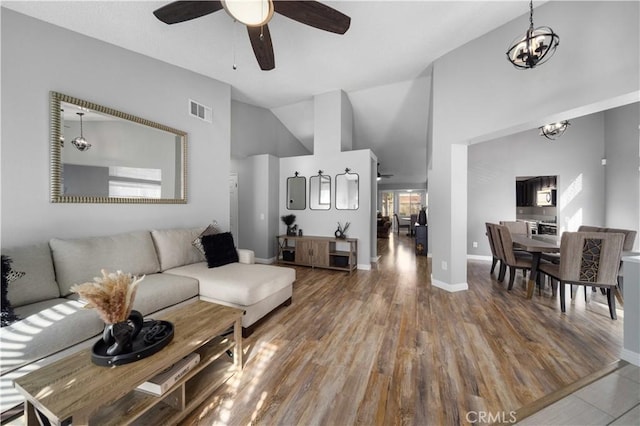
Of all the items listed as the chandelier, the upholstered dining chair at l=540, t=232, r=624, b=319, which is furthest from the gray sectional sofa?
the upholstered dining chair at l=540, t=232, r=624, b=319

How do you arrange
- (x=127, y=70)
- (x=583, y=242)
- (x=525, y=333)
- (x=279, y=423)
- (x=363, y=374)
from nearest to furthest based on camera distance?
(x=279, y=423) → (x=363, y=374) → (x=525, y=333) → (x=583, y=242) → (x=127, y=70)

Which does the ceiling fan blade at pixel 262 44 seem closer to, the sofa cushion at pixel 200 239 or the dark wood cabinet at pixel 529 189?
the sofa cushion at pixel 200 239

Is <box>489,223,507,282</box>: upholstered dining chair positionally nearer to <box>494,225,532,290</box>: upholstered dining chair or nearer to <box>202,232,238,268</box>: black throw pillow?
<box>494,225,532,290</box>: upholstered dining chair

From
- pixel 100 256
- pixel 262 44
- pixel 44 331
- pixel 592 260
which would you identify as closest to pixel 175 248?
pixel 100 256

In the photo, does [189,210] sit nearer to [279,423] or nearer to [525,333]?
[279,423]

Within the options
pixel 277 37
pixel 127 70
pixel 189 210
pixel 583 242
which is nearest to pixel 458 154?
pixel 583 242

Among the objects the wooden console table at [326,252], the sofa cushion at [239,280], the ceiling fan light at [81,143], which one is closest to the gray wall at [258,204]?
the wooden console table at [326,252]

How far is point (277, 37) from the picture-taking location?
2900 millimetres

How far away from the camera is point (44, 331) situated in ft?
4.74

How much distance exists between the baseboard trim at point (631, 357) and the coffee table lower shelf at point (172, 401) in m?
3.01

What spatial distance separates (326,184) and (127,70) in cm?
345

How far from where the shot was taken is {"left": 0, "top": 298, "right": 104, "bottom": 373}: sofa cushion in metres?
1.34

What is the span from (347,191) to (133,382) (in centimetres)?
414

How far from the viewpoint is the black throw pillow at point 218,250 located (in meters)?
2.80
